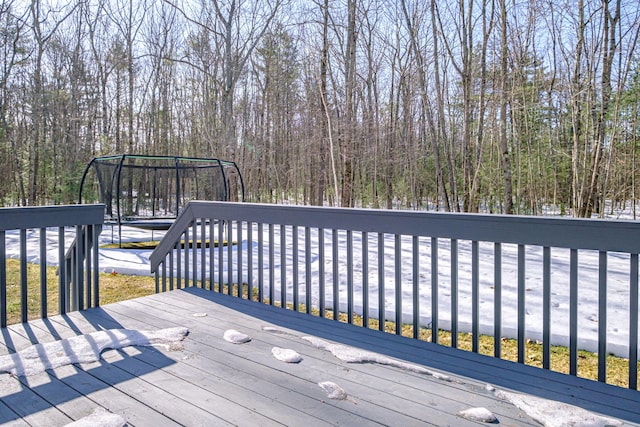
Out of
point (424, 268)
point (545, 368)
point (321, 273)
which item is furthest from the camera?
point (424, 268)

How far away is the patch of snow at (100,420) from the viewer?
1.43 meters

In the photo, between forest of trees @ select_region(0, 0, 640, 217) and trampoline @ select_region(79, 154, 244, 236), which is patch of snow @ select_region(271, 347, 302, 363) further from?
forest of trees @ select_region(0, 0, 640, 217)

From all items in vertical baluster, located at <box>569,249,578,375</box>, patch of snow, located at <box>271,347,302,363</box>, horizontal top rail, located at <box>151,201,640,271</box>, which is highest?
horizontal top rail, located at <box>151,201,640,271</box>

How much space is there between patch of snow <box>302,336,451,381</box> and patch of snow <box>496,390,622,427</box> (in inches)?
11.7

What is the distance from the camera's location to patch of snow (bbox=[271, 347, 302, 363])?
80.3 inches

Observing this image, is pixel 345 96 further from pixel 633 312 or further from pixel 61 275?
pixel 633 312

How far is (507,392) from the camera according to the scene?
170 cm

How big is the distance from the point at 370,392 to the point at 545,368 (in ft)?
2.95

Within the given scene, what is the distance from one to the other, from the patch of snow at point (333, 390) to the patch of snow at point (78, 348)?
3.04ft

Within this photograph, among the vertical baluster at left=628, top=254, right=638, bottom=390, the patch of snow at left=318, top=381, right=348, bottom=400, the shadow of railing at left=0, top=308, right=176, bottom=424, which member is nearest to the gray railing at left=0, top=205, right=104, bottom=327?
the shadow of railing at left=0, top=308, right=176, bottom=424

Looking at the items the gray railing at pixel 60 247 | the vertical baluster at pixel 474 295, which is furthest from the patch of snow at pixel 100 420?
the vertical baluster at pixel 474 295

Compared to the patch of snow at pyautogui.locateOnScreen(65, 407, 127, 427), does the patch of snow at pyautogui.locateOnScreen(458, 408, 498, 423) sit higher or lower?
lower

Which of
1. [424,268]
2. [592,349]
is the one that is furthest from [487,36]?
[592,349]

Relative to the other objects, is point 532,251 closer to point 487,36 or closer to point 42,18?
point 487,36
